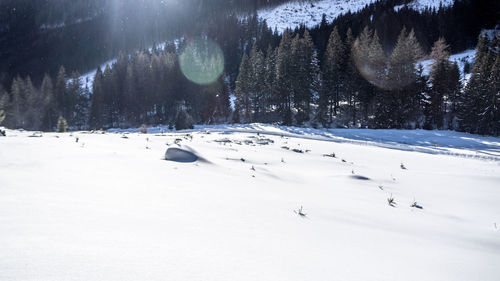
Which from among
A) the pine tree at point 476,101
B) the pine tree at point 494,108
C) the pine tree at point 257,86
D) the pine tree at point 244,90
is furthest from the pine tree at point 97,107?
the pine tree at point 494,108

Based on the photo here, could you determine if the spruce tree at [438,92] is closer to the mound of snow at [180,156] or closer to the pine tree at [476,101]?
the pine tree at [476,101]

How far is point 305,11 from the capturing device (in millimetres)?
106438

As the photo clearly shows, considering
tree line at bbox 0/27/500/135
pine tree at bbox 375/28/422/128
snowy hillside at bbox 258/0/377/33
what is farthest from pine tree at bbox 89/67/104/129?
snowy hillside at bbox 258/0/377/33

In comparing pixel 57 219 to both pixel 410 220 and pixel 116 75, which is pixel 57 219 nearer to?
pixel 410 220

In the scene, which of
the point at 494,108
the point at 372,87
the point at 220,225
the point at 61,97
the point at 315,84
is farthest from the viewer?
the point at 61,97

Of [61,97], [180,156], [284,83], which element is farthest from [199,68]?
[180,156]

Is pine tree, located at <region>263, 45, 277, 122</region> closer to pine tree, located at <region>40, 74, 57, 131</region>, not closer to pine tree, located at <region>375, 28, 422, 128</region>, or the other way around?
pine tree, located at <region>375, 28, 422, 128</region>

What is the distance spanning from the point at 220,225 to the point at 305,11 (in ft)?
Result: 395

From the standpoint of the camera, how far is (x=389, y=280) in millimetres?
1682

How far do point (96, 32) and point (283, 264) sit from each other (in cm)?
14984

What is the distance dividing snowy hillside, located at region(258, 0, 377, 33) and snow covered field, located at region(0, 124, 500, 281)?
96203 mm

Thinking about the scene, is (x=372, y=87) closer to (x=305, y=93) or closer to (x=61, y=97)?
(x=305, y=93)

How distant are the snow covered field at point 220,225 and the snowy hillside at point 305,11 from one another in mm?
96203

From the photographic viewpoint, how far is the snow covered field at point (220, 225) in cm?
150
